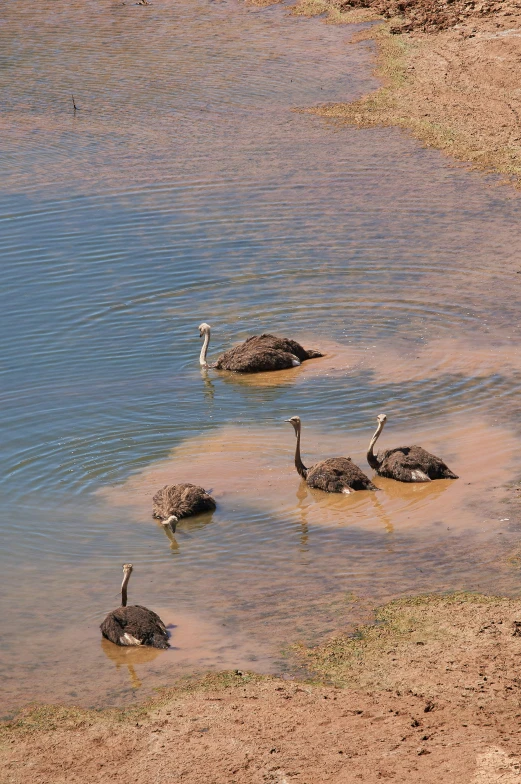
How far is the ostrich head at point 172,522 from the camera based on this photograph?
11.5 meters

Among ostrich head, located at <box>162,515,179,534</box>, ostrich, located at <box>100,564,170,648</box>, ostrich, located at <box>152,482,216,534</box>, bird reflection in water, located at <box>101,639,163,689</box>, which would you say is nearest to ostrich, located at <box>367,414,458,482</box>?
ostrich, located at <box>152,482,216,534</box>

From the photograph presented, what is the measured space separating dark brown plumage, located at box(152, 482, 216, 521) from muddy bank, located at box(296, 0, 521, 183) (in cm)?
1228

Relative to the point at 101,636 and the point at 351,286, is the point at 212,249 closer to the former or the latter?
the point at 351,286

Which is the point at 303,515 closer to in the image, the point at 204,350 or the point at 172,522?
the point at 172,522

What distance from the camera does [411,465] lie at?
1235cm

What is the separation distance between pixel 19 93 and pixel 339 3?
10.6m

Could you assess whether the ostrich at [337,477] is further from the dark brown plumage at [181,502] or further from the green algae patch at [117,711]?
the green algae patch at [117,711]

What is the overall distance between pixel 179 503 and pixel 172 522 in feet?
0.95

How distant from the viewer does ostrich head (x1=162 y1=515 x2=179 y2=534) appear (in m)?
11.5

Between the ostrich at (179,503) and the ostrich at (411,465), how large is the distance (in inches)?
77.9

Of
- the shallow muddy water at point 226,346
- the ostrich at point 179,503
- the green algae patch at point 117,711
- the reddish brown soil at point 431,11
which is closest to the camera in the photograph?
the green algae patch at point 117,711

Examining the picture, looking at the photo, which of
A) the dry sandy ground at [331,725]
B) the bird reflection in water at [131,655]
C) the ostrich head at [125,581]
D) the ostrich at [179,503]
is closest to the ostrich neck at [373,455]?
the ostrich at [179,503]

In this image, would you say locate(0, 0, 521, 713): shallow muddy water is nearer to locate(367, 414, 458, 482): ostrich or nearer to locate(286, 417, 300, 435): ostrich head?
locate(367, 414, 458, 482): ostrich

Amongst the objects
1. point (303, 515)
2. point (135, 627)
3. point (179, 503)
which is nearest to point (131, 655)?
point (135, 627)
